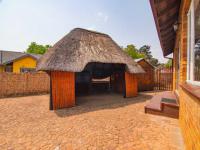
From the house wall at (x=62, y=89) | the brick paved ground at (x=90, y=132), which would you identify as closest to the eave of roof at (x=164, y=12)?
the brick paved ground at (x=90, y=132)

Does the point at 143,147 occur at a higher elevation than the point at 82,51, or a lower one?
lower

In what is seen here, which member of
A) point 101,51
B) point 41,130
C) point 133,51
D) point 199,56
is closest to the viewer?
point 199,56

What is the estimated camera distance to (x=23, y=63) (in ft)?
55.4

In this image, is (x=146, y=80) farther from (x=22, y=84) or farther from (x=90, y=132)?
(x=22, y=84)

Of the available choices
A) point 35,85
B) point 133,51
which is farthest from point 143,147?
point 133,51

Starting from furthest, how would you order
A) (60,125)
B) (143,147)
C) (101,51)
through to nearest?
(101,51), (60,125), (143,147)

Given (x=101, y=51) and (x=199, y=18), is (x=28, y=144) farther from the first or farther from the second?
(x=101, y=51)

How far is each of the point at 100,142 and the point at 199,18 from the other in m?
3.36

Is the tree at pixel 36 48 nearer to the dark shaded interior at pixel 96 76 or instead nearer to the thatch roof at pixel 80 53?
the dark shaded interior at pixel 96 76

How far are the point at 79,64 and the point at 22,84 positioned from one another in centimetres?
629

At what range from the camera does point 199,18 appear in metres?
2.37

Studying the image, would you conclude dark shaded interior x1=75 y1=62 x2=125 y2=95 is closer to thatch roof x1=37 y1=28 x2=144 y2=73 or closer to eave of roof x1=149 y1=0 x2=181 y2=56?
thatch roof x1=37 y1=28 x2=144 y2=73

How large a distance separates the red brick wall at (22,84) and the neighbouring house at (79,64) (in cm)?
264

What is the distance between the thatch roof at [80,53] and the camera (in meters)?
7.10
